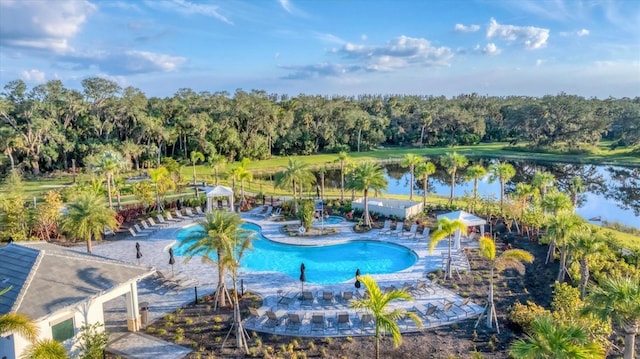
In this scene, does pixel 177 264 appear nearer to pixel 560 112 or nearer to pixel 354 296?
pixel 354 296

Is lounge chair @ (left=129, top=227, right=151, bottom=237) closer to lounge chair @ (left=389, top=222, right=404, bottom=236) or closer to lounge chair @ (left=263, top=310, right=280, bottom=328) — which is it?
lounge chair @ (left=263, top=310, right=280, bottom=328)

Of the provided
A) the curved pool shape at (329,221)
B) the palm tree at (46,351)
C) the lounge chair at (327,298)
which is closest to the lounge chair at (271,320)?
the lounge chair at (327,298)

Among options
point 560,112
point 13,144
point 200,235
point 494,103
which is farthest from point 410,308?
point 494,103

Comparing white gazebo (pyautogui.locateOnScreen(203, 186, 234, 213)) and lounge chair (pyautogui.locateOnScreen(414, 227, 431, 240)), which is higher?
white gazebo (pyautogui.locateOnScreen(203, 186, 234, 213))

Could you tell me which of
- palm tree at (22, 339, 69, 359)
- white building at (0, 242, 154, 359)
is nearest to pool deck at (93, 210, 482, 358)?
white building at (0, 242, 154, 359)

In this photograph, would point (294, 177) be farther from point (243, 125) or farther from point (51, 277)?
point (243, 125)

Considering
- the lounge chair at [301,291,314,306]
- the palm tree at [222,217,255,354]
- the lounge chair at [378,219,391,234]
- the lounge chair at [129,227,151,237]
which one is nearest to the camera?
the palm tree at [222,217,255,354]

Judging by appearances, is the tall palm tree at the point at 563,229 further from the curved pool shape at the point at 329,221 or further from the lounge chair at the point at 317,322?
the curved pool shape at the point at 329,221
